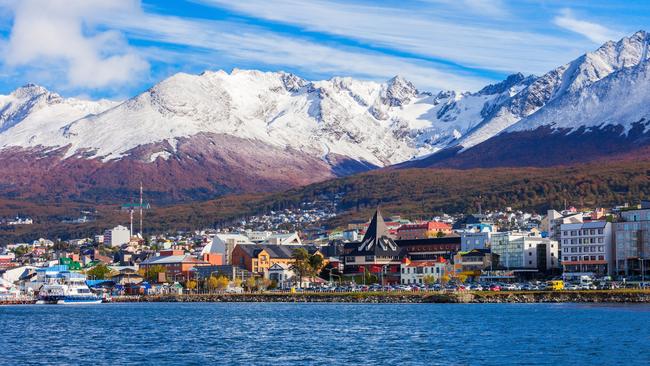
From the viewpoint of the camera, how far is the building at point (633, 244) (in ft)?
367

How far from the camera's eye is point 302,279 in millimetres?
130875

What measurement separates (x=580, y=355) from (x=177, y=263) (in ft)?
346

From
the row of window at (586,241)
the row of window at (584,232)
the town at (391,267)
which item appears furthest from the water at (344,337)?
the row of window at (584,232)

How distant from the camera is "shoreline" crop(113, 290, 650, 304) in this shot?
9238 centimetres

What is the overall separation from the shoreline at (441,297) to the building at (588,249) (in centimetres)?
2104

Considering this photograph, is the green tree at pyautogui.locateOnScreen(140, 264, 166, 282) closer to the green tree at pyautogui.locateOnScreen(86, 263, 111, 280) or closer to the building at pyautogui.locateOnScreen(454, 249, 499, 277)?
the green tree at pyautogui.locateOnScreen(86, 263, 111, 280)

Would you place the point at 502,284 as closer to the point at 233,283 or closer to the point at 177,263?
the point at 233,283

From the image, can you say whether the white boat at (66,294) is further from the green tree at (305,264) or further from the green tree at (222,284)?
the green tree at (305,264)

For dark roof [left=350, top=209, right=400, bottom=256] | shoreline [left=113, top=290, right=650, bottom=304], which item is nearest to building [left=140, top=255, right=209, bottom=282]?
dark roof [left=350, top=209, right=400, bottom=256]

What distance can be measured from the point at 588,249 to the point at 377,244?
3272 cm

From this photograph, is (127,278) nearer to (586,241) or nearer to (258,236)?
(258,236)

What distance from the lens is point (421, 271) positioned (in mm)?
132000

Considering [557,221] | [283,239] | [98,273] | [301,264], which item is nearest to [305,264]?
[301,264]

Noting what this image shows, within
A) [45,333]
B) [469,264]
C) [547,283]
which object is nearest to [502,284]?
[547,283]
